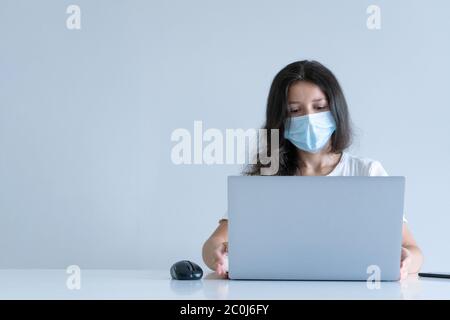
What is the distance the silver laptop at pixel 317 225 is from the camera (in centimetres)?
146

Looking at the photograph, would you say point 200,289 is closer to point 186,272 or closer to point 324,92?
point 186,272

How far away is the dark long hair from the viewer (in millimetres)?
2369

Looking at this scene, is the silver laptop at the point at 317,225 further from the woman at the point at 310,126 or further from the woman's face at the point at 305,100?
the woman's face at the point at 305,100

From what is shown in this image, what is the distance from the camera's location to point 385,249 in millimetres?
1479

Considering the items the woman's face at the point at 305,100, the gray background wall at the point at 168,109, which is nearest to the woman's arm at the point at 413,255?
the woman's face at the point at 305,100

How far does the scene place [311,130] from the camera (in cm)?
228

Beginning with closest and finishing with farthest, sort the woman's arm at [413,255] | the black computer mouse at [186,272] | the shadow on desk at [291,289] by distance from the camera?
the shadow on desk at [291,289], the black computer mouse at [186,272], the woman's arm at [413,255]

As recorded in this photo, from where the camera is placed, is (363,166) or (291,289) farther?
(363,166)

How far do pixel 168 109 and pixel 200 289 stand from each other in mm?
1743

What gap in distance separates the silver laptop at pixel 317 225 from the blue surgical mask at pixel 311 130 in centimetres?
82

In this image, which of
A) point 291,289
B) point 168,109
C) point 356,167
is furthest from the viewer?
point 168,109

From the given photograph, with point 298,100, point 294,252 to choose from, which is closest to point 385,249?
point 294,252

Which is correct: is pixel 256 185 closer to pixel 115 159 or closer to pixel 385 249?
pixel 385 249

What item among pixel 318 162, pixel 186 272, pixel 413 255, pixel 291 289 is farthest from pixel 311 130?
pixel 291 289
